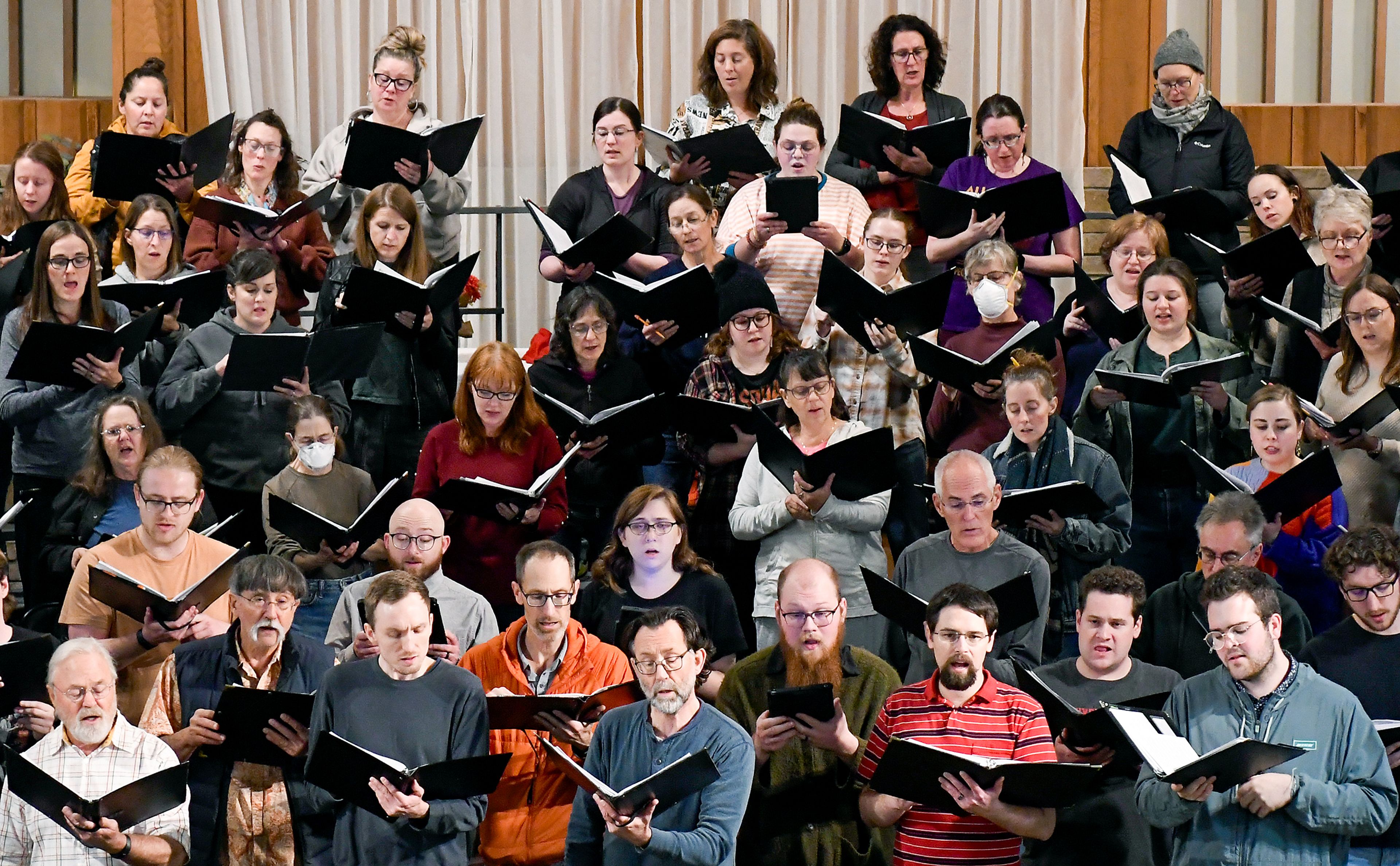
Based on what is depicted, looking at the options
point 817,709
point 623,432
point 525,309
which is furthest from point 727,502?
point 525,309

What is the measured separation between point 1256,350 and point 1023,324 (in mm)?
854

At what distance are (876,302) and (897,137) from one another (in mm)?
1000

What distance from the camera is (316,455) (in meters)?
5.30

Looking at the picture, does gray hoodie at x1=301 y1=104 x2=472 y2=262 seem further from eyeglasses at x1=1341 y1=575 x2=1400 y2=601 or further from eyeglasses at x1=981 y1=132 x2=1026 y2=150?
eyeglasses at x1=1341 y1=575 x2=1400 y2=601

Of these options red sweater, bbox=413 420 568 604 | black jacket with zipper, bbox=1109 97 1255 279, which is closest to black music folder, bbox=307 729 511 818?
red sweater, bbox=413 420 568 604

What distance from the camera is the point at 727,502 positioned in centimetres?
542

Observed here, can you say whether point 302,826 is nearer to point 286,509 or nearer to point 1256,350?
point 286,509

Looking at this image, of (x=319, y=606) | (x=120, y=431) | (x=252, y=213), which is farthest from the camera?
(x=252, y=213)

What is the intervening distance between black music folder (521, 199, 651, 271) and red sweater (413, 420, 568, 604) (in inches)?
23.4

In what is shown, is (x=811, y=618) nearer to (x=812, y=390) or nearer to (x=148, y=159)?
(x=812, y=390)

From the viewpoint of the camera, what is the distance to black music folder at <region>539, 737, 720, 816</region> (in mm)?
A: 3877

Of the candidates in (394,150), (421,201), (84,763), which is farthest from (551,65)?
(84,763)

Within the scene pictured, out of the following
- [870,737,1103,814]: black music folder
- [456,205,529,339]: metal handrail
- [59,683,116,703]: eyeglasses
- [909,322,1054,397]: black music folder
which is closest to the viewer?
[870,737,1103,814]: black music folder

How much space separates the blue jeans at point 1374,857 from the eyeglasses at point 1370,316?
68.6 inches
